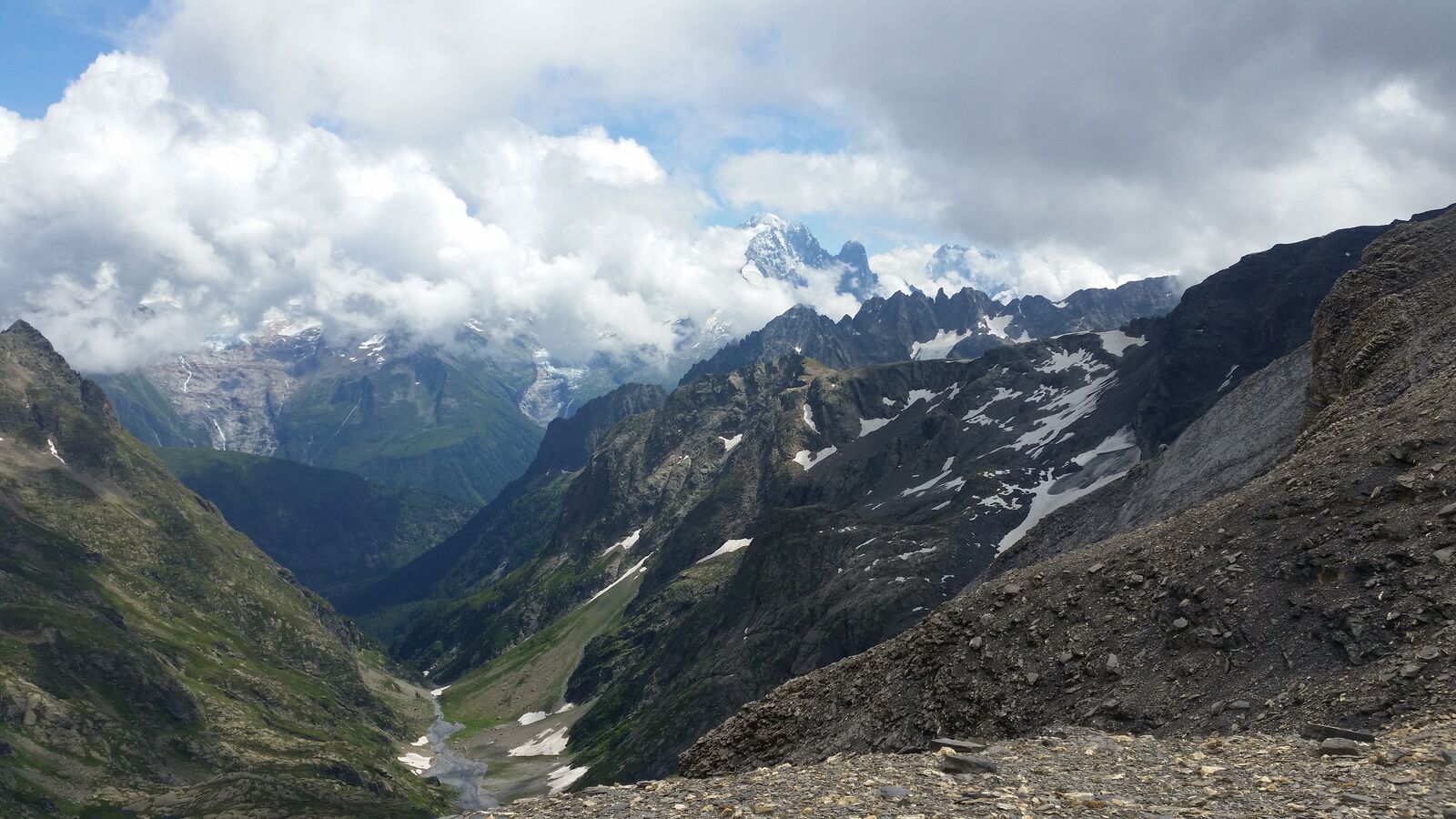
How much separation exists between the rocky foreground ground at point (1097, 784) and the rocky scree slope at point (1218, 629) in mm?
3723

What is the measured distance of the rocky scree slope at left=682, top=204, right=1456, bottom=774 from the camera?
28422 mm

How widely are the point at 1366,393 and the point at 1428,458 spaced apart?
1952 cm

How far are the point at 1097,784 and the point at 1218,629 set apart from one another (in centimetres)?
1435

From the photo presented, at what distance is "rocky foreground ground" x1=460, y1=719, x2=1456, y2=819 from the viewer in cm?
1917

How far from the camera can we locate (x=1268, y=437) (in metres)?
95.1

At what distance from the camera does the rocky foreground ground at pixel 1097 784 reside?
19.2 m

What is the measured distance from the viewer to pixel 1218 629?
109 feet

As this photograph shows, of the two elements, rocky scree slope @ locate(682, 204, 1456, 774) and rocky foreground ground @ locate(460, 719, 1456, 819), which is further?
rocky scree slope @ locate(682, 204, 1456, 774)

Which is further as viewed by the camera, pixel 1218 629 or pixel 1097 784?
pixel 1218 629

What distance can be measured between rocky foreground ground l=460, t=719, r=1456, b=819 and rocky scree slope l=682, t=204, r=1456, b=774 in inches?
147

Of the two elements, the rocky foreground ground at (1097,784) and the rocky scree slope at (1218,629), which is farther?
the rocky scree slope at (1218,629)

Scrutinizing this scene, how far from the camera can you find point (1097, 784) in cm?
2206

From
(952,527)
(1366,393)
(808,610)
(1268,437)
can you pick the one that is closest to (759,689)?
(808,610)

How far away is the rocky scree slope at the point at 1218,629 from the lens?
1119 inches
